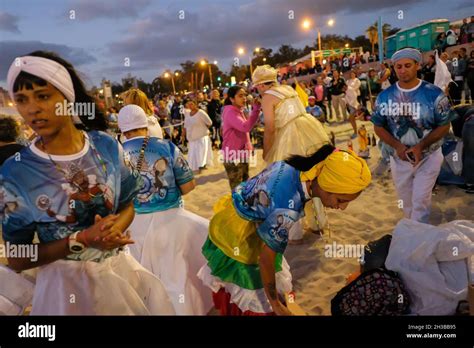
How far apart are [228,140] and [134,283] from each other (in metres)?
2.55

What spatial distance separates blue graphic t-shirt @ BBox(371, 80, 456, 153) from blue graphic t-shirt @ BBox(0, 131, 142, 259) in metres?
2.12

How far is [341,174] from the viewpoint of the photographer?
1770 millimetres

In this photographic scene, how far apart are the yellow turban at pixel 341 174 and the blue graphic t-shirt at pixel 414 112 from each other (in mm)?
1377

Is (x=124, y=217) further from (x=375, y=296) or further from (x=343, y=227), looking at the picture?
(x=343, y=227)

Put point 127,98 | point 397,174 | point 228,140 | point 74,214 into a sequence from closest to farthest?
point 74,214 < point 127,98 < point 397,174 < point 228,140

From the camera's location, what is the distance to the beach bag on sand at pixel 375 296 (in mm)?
2182

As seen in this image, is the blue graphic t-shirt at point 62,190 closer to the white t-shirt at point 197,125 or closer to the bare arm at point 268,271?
the bare arm at point 268,271

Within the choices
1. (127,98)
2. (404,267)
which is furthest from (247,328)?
(127,98)

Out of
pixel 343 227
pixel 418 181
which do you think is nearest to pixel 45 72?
pixel 418 181

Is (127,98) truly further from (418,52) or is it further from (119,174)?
(418,52)

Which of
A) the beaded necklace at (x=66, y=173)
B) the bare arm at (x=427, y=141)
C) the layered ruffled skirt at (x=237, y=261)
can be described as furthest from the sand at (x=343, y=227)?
the beaded necklace at (x=66, y=173)

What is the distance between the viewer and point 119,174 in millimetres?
1797

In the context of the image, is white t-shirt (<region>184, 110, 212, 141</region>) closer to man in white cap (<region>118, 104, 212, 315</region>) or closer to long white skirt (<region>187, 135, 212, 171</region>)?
long white skirt (<region>187, 135, 212, 171</region>)

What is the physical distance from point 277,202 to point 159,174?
0.90 meters
